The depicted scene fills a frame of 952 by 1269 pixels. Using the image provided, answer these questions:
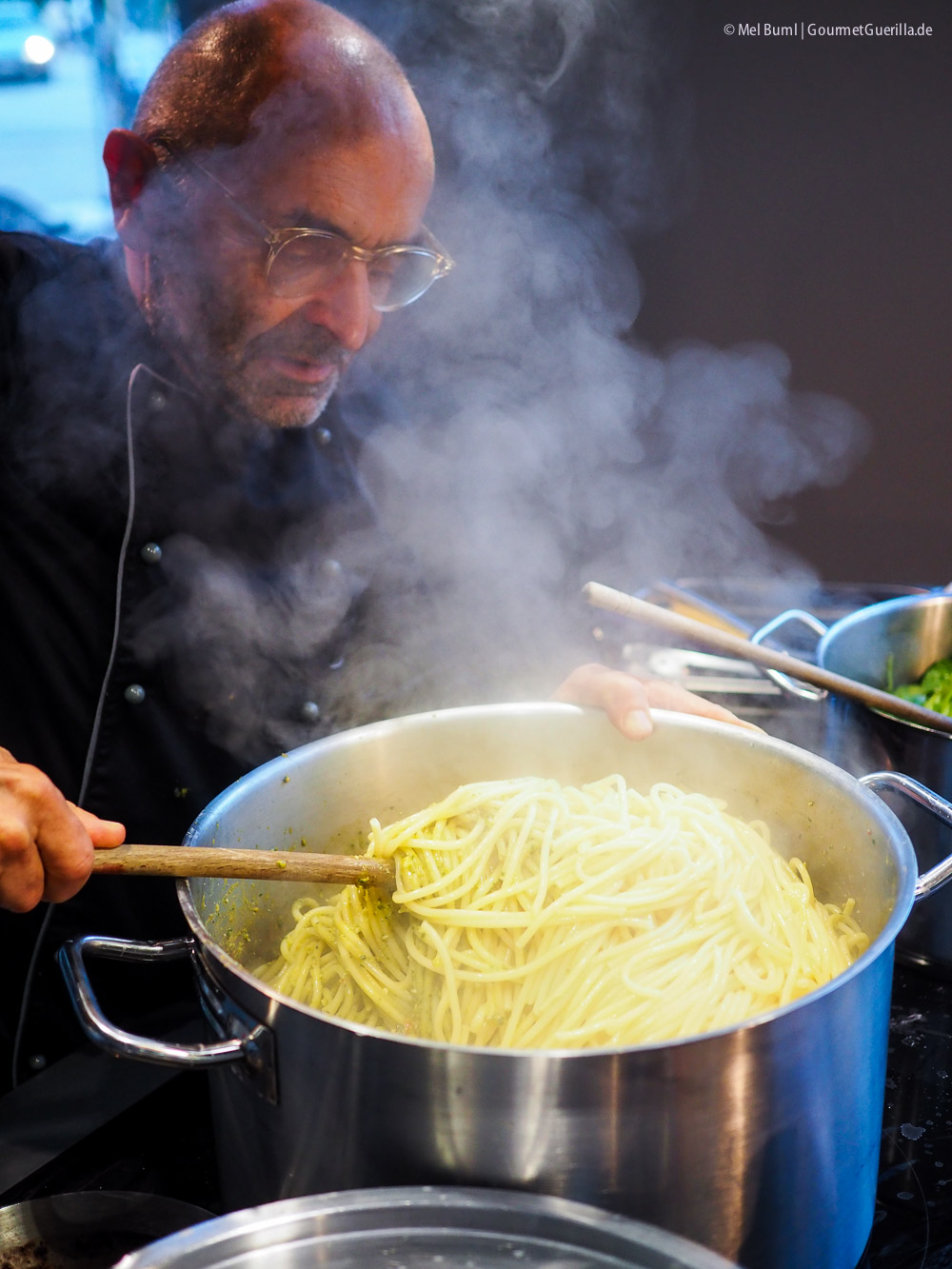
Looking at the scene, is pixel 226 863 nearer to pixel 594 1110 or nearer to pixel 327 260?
pixel 594 1110

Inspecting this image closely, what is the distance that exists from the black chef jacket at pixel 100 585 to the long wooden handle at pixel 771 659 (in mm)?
925

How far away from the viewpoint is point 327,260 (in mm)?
2246

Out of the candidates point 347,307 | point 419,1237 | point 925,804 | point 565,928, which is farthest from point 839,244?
point 419,1237

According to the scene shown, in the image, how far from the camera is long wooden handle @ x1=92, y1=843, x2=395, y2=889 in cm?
134

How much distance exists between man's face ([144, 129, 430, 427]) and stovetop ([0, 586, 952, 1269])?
157 centimetres

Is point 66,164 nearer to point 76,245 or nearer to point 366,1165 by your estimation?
point 76,245

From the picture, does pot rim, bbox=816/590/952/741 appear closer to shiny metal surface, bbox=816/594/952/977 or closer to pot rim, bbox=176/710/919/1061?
shiny metal surface, bbox=816/594/952/977

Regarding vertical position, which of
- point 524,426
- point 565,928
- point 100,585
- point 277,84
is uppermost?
point 277,84

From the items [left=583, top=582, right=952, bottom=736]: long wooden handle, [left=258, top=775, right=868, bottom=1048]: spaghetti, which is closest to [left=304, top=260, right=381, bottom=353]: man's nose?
[left=583, top=582, right=952, bottom=736]: long wooden handle

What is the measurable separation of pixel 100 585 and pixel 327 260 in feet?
2.99

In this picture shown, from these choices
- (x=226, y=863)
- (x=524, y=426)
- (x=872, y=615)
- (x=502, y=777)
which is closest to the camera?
(x=226, y=863)

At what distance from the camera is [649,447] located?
5.24 m

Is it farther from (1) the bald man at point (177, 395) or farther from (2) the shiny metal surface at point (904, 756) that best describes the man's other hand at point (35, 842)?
(2) the shiny metal surface at point (904, 756)

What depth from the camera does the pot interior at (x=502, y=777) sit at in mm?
1679
